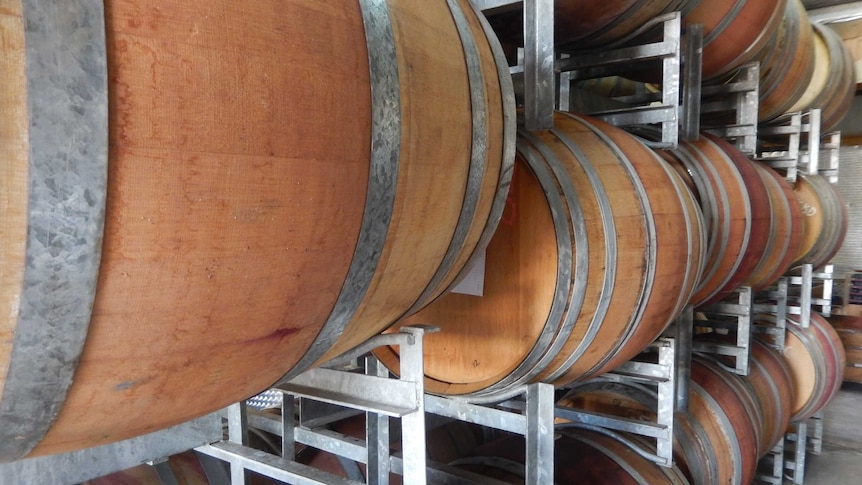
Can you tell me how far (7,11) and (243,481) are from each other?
1.58 metres

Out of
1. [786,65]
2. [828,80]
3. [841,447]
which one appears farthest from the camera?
[841,447]

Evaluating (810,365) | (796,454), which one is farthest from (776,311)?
(796,454)

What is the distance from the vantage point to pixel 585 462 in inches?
86.8

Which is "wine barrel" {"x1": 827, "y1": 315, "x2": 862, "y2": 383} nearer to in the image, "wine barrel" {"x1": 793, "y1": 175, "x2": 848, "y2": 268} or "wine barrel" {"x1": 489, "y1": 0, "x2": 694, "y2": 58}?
"wine barrel" {"x1": 793, "y1": 175, "x2": 848, "y2": 268}

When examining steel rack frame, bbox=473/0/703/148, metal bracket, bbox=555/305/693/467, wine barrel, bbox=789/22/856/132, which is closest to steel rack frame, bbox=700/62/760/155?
steel rack frame, bbox=473/0/703/148

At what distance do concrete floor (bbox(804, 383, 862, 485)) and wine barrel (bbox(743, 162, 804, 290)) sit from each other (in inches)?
102

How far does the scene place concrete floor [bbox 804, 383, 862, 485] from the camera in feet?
17.4

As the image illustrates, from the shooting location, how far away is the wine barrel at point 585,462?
6.98 feet

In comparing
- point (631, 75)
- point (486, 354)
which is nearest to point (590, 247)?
point (486, 354)

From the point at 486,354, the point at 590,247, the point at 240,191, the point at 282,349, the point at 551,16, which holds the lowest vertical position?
the point at 486,354

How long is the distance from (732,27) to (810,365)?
2963 mm

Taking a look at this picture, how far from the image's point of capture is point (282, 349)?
0.89 m

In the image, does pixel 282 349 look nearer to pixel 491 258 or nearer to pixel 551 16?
pixel 491 258

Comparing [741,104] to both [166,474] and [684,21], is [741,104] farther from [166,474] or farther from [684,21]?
[166,474]
